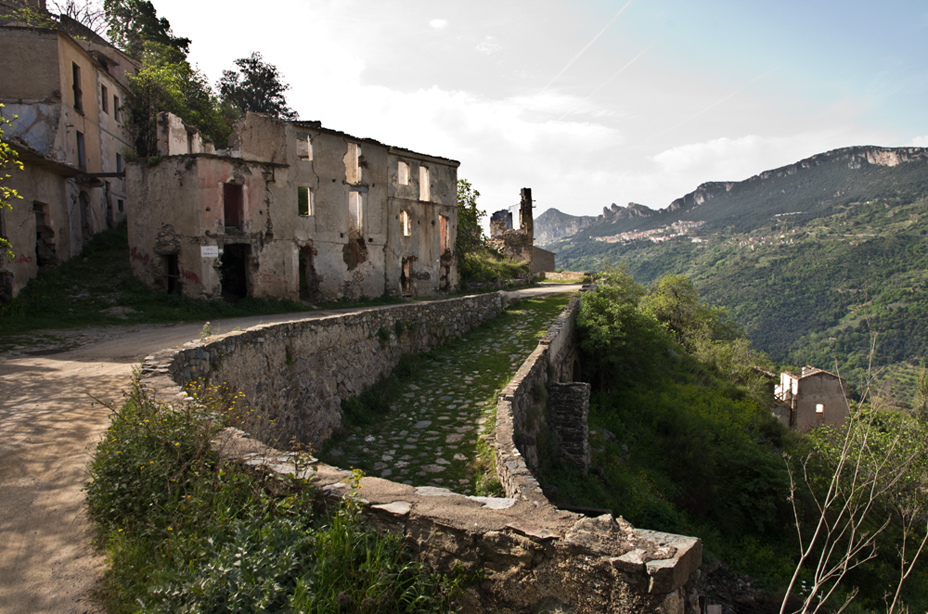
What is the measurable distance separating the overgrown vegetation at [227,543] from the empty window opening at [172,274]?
14.4 metres

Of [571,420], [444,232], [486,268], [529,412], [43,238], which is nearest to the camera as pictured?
[529,412]

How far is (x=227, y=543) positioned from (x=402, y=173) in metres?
21.9

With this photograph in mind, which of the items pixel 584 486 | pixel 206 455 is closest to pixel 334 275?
pixel 584 486

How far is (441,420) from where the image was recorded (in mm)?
8977

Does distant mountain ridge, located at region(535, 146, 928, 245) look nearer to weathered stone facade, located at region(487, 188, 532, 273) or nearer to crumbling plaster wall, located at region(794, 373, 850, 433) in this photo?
crumbling plaster wall, located at region(794, 373, 850, 433)

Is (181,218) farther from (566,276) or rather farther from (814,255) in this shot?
(814,255)

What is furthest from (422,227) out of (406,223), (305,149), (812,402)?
(812,402)

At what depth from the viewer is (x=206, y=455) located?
12.8 feet

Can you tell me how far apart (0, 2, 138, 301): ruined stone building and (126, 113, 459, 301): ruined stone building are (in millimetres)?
2487

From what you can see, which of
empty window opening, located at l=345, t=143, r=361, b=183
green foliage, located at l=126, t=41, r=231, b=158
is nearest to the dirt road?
empty window opening, located at l=345, t=143, r=361, b=183

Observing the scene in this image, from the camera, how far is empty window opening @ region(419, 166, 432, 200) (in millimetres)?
24328

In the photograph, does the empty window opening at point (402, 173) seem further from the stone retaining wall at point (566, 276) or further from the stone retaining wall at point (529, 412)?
the stone retaining wall at point (566, 276)

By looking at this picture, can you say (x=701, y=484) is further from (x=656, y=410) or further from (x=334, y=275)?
(x=334, y=275)

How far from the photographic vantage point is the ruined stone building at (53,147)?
14766mm
